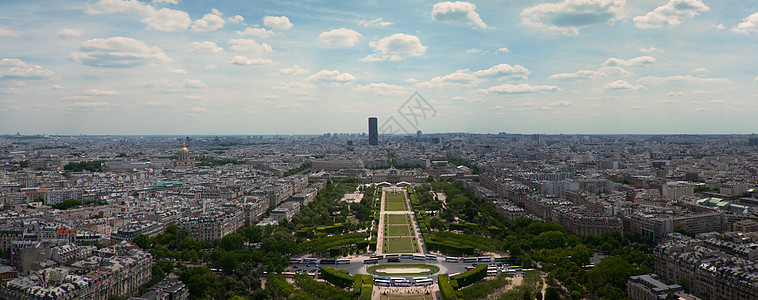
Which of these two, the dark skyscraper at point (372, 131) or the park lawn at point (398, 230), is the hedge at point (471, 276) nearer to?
the park lawn at point (398, 230)

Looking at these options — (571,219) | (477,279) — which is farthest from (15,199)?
(571,219)

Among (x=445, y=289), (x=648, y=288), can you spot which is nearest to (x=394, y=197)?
(x=445, y=289)

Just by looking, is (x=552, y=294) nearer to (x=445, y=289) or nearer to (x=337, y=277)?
(x=445, y=289)

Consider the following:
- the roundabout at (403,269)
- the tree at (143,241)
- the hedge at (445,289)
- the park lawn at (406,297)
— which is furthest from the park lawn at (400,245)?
the tree at (143,241)

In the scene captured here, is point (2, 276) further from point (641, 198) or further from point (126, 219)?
point (641, 198)

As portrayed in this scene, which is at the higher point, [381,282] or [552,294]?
[552,294]

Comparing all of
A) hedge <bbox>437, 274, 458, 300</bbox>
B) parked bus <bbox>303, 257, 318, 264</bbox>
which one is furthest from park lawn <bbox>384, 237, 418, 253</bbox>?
hedge <bbox>437, 274, 458, 300</bbox>

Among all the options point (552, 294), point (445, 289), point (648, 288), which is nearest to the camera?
point (648, 288)

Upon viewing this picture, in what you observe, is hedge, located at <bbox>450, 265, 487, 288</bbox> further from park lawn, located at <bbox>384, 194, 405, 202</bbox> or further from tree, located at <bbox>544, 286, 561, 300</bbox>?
park lawn, located at <bbox>384, 194, 405, 202</bbox>
